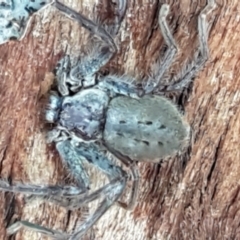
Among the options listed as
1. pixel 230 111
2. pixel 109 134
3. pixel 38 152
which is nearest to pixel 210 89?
pixel 230 111

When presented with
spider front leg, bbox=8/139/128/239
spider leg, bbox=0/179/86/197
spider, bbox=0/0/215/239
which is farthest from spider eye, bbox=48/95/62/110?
spider leg, bbox=0/179/86/197

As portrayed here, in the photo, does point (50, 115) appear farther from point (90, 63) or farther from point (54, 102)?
point (90, 63)

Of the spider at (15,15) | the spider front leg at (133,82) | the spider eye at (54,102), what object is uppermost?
the spider at (15,15)

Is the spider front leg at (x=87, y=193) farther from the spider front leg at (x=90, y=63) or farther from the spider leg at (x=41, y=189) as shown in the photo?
the spider front leg at (x=90, y=63)

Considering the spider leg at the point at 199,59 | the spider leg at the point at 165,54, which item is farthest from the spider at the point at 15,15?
the spider leg at the point at 199,59

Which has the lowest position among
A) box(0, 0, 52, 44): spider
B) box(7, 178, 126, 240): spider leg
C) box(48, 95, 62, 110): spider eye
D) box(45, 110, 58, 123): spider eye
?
box(7, 178, 126, 240): spider leg

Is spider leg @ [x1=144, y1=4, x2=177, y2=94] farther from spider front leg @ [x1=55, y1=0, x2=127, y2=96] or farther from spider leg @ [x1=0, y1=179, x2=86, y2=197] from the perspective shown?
spider leg @ [x1=0, y1=179, x2=86, y2=197]
